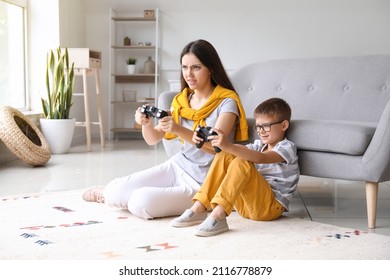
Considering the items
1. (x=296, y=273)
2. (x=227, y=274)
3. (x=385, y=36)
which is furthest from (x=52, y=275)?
(x=385, y=36)

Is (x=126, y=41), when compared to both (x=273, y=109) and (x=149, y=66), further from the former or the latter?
(x=273, y=109)

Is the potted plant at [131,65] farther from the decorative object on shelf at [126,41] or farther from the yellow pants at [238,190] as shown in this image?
the yellow pants at [238,190]

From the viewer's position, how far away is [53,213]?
8.00 ft

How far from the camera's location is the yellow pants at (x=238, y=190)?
2.07 metres

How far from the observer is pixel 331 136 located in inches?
93.6

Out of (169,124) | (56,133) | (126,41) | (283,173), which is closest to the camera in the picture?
(169,124)

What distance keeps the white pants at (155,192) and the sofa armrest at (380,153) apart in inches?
28.7

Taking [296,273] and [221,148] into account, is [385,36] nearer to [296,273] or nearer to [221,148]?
[221,148]

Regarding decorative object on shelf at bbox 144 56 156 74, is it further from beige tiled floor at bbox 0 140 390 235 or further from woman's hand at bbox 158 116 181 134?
woman's hand at bbox 158 116 181 134

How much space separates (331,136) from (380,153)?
0.23 meters

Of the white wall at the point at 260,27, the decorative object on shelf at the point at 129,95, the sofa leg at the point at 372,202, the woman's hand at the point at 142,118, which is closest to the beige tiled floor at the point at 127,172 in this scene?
the sofa leg at the point at 372,202

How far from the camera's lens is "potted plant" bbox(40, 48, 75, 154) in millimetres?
4805

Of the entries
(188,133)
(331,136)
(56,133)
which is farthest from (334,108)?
(56,133)

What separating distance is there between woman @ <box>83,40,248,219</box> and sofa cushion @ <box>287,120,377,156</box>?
28 centimetres
